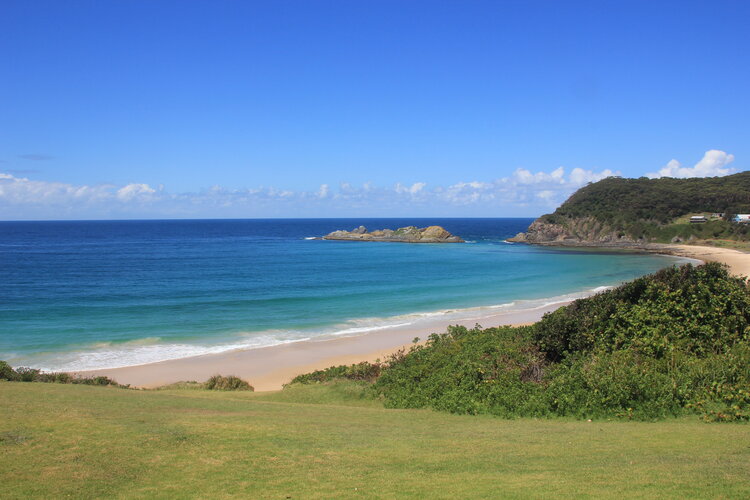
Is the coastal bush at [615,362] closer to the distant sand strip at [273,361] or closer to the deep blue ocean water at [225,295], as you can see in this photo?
the distant sand strip at [273,361]

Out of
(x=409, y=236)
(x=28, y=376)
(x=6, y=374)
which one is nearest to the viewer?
(x=6, y=374)

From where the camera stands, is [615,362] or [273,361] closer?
[615,362]

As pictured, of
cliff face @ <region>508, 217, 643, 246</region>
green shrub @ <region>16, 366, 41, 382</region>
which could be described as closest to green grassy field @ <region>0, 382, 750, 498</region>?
green shrub @ <region>16, 366, 41, 382</region>

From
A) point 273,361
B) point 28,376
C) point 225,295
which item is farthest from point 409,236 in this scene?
point 28,376

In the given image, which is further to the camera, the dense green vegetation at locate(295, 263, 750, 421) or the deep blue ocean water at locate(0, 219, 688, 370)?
the deep blue ocean water at locate(0, 219, 688, 370)

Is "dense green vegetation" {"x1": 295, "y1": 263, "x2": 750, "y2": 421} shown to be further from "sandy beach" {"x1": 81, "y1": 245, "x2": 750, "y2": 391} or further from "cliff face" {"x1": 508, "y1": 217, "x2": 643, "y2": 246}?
"cliff face" {"x1": 508, "y1": 217, "x2": 643, "y2": 246}

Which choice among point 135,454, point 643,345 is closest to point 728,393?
point 643,345

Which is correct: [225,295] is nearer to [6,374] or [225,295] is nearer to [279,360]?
[279,360]

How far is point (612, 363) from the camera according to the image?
13633 millimetres

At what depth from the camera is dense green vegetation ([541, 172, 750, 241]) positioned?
95.9 metres

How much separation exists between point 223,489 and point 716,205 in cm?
12188

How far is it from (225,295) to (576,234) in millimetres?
89421

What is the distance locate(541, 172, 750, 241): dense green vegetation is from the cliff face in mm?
1035

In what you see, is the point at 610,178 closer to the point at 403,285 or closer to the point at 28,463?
the point at 403,285
